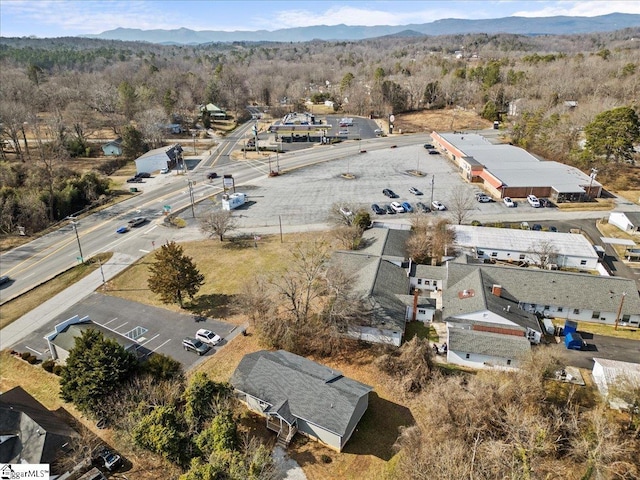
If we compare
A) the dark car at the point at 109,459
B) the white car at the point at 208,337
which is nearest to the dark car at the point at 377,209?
the white car at the point at 208,337

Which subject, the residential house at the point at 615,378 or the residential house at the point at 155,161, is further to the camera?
the residential house at the point at 155,161

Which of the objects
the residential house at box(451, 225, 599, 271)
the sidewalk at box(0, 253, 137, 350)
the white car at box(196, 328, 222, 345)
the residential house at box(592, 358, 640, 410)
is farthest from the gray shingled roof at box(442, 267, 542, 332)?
the sidewalk at box(0, 253, 137, 350)

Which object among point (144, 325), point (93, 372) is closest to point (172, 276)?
point (144, 325)

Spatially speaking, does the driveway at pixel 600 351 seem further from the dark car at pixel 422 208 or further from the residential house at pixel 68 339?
the residential house at pixel 68 339

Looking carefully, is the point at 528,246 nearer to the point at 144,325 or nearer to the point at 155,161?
the point at 144,325

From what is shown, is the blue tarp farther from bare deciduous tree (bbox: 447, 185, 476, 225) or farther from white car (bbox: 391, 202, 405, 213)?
white car (bbox: 391, 202, 405, 213)

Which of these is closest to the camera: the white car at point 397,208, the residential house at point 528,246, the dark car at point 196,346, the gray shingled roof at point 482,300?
the dark car at point 196,346
